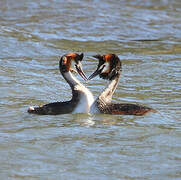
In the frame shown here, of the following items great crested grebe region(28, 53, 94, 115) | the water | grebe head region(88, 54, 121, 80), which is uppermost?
grebe head region(88, 54, 121, 80)

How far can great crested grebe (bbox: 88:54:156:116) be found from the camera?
9984 millimetres

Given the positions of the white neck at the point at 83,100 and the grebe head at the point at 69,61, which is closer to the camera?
the white neck at the point at 83,100

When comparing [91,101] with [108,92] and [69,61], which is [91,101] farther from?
[69,61]

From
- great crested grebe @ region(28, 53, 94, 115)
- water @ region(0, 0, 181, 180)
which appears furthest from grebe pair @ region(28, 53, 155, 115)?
water @ region(0, 0, 181, 180)

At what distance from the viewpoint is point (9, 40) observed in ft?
58.3

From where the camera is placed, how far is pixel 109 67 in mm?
10484

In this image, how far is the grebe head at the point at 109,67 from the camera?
10.4 m

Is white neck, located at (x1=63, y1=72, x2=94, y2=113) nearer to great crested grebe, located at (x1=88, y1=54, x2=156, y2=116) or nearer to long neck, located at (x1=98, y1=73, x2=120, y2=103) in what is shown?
great crested grebe, located at (x1=88, y1=54, x2=156, y2=116)

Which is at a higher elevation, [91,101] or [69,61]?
[69,61]

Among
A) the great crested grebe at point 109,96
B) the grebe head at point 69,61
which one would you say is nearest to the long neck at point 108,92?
the great crested grebe at point 109,96

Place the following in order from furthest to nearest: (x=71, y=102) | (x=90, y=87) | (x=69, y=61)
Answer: (x=90, y=87) → (x=69, y=61) → (x=71, y=102)

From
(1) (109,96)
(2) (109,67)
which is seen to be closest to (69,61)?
(2) (109,67)

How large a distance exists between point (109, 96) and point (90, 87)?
7.71 ft

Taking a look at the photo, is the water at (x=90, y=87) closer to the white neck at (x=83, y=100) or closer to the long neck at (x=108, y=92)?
the white neck at (x=83, y=100)
